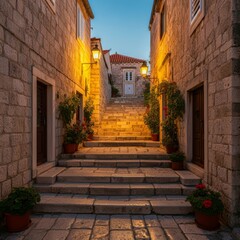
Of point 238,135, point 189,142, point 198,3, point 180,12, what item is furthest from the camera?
point 180,12

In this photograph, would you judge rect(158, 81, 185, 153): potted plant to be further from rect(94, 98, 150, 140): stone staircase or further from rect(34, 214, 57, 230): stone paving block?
rect(34, 214, 57, 230): stone paving block

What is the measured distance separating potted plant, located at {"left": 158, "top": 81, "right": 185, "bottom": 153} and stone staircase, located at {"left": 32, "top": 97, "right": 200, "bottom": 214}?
0.43 meters

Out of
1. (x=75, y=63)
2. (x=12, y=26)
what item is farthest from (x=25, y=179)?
(x=75, y=63)

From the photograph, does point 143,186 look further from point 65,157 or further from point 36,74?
point 36,74

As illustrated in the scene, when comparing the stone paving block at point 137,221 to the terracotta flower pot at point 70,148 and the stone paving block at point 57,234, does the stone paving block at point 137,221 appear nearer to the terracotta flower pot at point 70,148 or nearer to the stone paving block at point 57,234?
the stone paving block at point 57,234

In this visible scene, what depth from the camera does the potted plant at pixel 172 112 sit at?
544 cm

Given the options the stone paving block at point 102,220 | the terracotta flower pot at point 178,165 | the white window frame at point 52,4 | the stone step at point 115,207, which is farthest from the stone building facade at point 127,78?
the stone paving block at point 102,220

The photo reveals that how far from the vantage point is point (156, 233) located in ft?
9.87

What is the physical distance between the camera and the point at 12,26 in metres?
3.50

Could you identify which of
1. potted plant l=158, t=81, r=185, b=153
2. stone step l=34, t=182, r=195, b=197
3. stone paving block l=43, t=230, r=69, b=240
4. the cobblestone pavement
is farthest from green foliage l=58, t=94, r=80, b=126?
stone paving block l=43, t=230, r=69, b=240

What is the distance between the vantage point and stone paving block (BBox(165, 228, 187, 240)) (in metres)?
2.89

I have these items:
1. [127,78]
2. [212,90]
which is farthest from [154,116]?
[127,78]

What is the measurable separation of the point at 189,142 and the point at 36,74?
12.4 ft

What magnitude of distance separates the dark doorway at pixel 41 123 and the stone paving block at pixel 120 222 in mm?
2410
